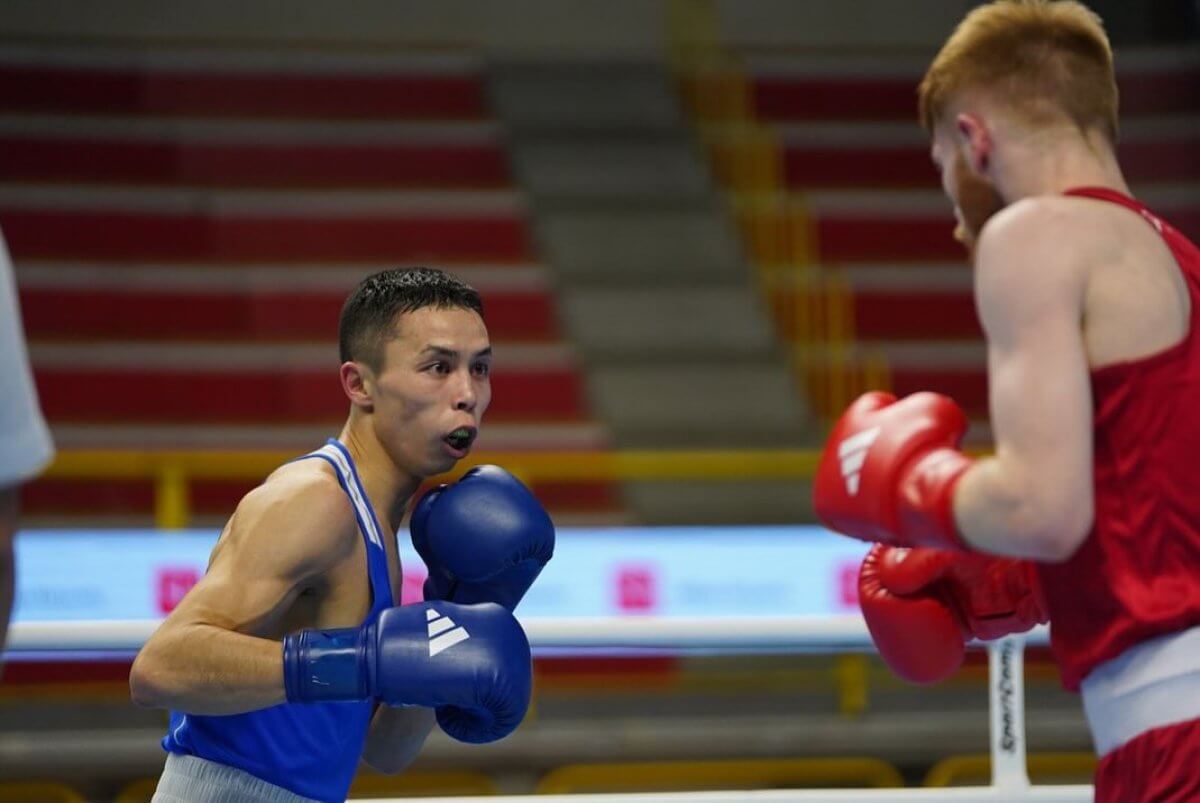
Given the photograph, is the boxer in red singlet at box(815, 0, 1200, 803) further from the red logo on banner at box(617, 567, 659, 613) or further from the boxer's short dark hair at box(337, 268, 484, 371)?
the red logo on banner at box(617, 567, 659, 613)

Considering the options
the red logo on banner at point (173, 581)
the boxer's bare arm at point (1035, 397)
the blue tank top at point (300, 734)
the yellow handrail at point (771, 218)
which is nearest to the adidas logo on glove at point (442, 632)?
the blue tank top at point (300, 734)

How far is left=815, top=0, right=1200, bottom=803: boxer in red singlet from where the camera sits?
177 centimetres

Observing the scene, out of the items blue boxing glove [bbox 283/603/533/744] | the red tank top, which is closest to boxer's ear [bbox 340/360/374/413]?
blue boxing glove [bbox 283/603/533/744]

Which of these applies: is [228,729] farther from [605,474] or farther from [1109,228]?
[605,474]

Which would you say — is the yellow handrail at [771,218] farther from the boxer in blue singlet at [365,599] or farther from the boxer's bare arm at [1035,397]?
the boxer's bare arm at [1035,397]

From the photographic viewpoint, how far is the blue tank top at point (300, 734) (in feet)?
7.69

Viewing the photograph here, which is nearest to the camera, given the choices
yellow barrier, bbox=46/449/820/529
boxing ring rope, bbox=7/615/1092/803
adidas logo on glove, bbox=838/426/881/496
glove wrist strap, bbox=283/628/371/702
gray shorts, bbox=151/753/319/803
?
adidas logo on glove, bbox=838/426/881/496

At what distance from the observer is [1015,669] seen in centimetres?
309

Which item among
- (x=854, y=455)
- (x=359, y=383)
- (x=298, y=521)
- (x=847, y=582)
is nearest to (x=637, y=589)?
(x=847, y=582)

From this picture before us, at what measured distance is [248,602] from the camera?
2.21 m

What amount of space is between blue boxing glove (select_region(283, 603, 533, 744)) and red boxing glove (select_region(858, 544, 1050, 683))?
1.55ft

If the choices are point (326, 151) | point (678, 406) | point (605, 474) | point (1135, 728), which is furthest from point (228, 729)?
point (326, 151)

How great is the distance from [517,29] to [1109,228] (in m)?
A: 9.29

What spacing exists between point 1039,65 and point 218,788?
1.39m
